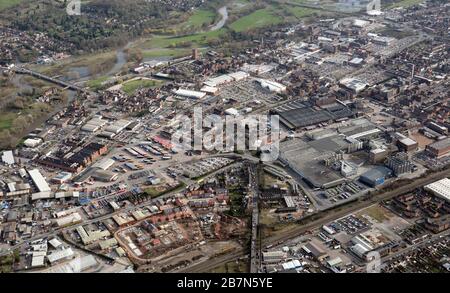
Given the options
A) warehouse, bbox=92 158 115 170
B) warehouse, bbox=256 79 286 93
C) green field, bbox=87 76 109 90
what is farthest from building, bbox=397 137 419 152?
green field, bbox=87 76 109 90

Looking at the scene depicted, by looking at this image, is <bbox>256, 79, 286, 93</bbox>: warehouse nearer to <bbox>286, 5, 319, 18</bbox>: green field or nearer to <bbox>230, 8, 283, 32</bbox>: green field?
<bbox>230, 8, 283, 32</bbox>: green field

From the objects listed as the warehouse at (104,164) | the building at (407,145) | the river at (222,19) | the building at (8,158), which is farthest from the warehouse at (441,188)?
the river at (222,19)

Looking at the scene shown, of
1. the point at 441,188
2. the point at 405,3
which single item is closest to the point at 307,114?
the point at 441,188

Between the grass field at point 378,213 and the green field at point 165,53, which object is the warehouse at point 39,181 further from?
the green field at point 165,53

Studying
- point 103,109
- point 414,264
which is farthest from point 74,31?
point 414,264
